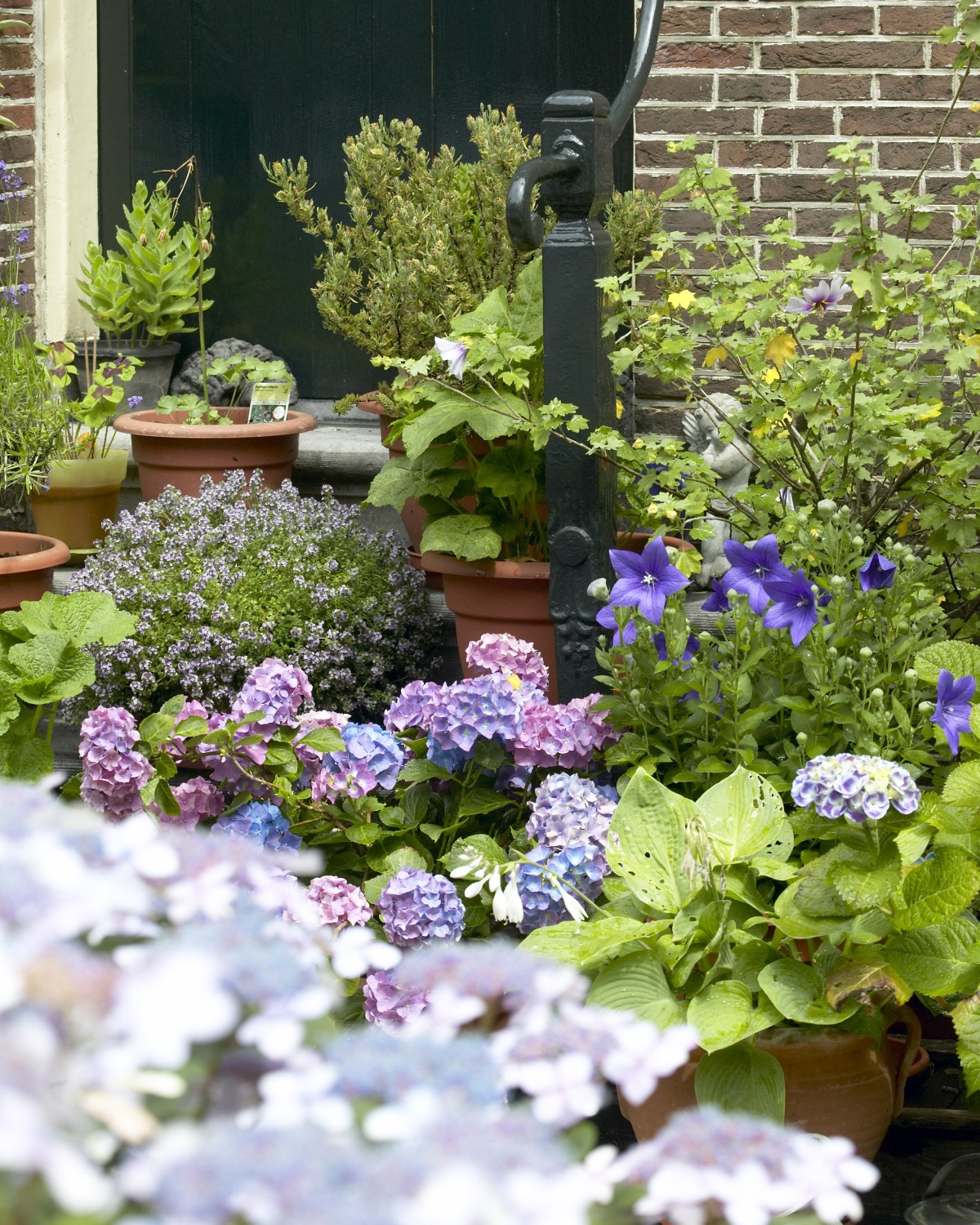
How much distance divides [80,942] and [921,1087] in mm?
1630

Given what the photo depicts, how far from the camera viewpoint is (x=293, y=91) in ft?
12.8

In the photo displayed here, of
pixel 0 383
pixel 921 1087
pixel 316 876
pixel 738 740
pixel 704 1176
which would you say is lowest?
pixel 921 1087

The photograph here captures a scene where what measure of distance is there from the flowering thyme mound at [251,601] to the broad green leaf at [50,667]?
0.30 metres

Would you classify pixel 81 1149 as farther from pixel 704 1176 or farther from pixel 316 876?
pixel 316 876

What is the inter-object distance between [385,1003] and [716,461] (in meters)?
1.38

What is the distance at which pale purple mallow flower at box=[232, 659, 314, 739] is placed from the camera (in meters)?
2.20

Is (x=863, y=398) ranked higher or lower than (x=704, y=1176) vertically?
higher

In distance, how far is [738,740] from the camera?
198 centimetres

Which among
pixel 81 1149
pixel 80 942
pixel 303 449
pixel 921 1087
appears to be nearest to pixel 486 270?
pixel 303 449

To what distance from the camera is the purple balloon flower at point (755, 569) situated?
1990 millimetres

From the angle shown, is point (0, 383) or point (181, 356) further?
point (181, 356)

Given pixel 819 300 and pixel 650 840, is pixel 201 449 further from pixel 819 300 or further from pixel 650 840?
pixel 650 840

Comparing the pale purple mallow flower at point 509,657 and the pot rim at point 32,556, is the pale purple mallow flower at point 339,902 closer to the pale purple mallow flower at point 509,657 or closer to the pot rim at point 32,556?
the pale purple mallow flower at point 509,657

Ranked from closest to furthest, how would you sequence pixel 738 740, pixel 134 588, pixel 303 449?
1. pixel 738 740
2. pixel 134 588
3. pixel 303 449
